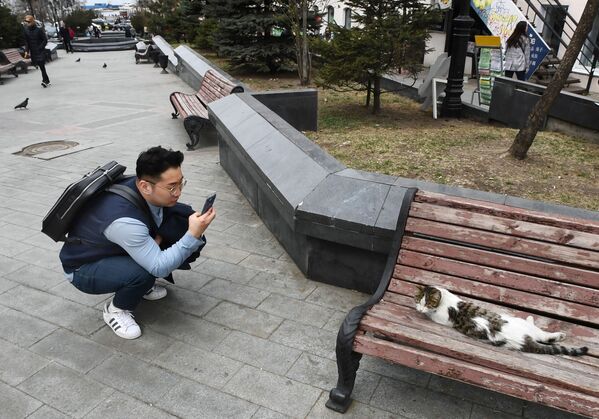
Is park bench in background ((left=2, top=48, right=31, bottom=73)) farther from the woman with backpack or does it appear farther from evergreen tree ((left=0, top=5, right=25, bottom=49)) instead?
the woman with backpack

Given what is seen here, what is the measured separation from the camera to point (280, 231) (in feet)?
15.7

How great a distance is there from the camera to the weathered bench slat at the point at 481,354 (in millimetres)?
2299

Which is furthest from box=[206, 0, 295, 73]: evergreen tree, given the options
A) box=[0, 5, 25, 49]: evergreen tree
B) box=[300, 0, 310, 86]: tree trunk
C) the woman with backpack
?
box=[0, 5, 25, 49]: evergreen tree

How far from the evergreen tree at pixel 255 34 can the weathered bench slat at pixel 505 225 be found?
38.0 ft

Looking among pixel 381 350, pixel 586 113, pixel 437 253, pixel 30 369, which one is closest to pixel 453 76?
pixel 586 113

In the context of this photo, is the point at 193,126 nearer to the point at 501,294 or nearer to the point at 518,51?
the point at 501,294

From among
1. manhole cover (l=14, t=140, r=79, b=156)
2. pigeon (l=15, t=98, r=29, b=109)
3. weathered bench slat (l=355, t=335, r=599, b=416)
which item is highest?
weathered bench slat (l=355, t=335, r=599, b=416)

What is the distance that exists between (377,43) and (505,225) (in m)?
6.33

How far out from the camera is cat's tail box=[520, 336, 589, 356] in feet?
8.29

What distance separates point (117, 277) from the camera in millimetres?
3246

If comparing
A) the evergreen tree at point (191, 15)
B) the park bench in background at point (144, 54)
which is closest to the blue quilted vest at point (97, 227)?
the park bench in background at point (144, 54)

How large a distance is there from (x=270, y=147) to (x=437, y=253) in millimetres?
2546

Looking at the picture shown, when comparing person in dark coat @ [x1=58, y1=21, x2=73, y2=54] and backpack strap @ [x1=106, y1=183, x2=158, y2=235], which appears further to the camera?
person in dark coat @ [x1=58, y1=21, x2=73, y2=54]

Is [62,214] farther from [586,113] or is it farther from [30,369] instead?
[586,113]
